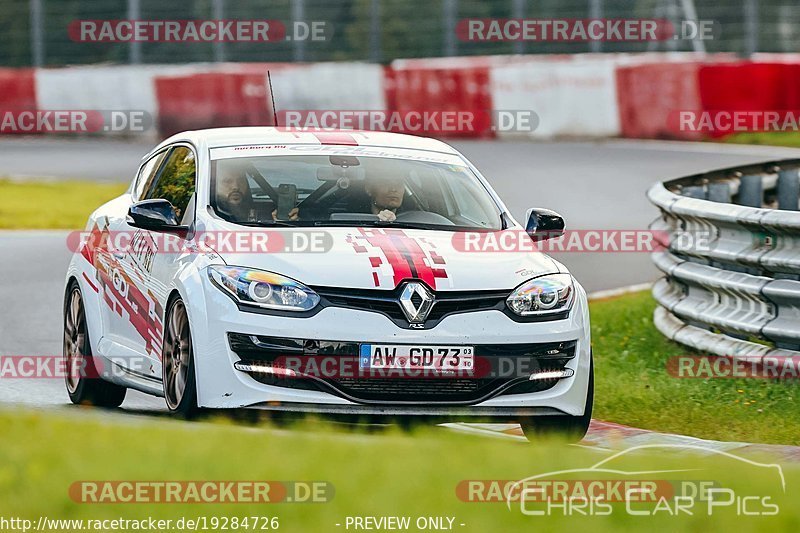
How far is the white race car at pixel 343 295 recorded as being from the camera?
26.2ft

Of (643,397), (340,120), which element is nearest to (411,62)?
(340,120)

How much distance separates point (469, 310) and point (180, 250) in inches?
59.1

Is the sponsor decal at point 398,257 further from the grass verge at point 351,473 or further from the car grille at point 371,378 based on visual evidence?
the grass verge at point 351,473

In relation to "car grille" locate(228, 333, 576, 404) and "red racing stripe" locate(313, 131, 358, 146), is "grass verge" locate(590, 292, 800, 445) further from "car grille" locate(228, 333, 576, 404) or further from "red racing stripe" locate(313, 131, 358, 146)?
"red racing stripe" locate(313, 131, 358, 146)

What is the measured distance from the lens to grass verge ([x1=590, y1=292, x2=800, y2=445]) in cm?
941

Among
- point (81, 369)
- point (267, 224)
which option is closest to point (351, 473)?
point (267, 224)

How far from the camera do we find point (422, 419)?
26.6ft

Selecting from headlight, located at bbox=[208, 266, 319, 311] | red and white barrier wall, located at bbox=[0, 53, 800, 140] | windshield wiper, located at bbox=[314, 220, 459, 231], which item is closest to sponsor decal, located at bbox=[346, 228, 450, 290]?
windshield wiper, located at bbox=[314, 220, 459, 231]

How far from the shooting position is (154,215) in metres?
8.82

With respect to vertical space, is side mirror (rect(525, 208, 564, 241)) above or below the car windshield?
below

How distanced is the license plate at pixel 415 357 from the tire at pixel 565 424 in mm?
557

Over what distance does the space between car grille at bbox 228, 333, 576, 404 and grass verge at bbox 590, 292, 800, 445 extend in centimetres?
159

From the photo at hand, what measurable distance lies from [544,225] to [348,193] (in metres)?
1.03

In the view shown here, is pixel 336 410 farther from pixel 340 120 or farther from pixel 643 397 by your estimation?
pixel 340 120
